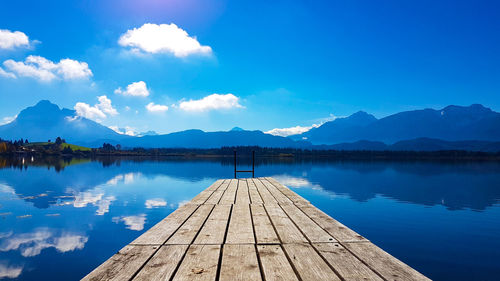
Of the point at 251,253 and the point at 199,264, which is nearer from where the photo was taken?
the point at 199,264

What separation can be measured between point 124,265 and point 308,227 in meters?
3.59

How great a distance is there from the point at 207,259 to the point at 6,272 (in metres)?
12.5

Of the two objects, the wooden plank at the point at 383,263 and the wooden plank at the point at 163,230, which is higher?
the wooden plank at the point at 383,263

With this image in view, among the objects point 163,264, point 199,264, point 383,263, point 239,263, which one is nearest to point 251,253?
point 239,263

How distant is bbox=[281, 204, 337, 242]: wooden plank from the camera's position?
5.04 meters

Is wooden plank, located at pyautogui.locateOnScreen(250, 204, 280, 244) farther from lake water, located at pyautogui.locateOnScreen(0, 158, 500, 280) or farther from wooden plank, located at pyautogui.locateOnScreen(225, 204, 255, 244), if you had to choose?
lake water, located at pyautogui.locateOnScreen(0, 158, 500, 280)

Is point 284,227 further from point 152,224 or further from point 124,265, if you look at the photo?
point 152,224

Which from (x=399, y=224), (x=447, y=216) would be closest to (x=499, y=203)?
(x=447, y=216)

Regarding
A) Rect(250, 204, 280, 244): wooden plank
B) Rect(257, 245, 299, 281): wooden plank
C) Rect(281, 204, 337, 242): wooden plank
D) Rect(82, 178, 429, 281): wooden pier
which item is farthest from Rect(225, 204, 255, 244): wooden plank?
Rect(281, 204, 337, 242): wooden plank

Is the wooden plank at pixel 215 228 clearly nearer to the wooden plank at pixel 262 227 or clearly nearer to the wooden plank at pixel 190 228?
the wooden plank at pixel 190 228

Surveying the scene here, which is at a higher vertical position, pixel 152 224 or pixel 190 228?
pixel 190 228

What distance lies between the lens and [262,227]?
585 centimetres

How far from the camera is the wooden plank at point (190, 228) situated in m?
4.91

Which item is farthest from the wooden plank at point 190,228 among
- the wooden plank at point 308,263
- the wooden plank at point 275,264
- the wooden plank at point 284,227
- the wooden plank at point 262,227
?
the wooden plank at point 308,263
